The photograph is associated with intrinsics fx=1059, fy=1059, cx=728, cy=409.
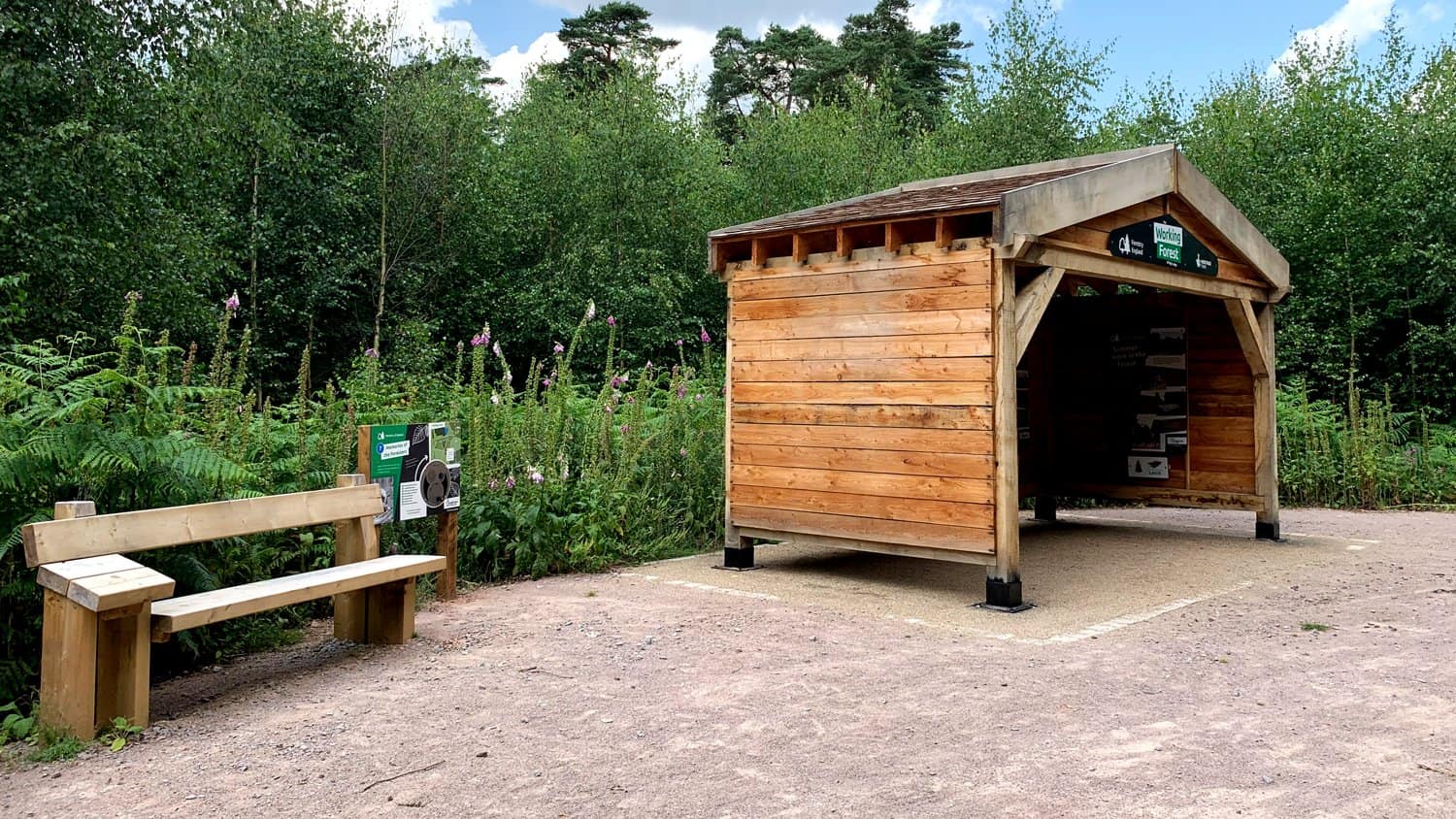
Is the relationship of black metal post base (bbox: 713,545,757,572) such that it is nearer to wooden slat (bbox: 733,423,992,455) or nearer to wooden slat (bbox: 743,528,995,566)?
wooden slat (bbox: 743,528,995,566)

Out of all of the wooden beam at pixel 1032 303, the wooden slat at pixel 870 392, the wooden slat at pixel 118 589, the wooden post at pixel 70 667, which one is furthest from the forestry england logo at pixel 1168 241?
the wooden post at pixel 70 667

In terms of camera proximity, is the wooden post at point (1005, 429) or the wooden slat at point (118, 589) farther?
the wooden post at point (1005, 429)

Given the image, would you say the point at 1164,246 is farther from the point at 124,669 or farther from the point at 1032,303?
the point at 124,669

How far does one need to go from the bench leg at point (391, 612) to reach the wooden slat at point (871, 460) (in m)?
3.00

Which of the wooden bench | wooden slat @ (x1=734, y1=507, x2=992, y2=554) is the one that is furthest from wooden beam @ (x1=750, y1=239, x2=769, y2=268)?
the wooden bench

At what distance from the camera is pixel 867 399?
23.3ft

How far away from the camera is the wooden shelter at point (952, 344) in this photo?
6473mm

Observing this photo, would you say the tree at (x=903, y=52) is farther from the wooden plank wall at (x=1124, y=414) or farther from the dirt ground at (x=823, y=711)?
the dirt ground at (x=823, y=711)

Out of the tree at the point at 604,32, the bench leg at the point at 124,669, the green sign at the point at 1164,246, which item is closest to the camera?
the bench leg at the point at 124,669

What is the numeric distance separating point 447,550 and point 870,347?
3.04 metres

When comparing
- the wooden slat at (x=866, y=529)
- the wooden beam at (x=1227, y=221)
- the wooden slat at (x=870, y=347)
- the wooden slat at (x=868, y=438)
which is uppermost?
the wooden beam at (x=1227, y=221)

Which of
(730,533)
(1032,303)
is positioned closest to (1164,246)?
(1032,303)

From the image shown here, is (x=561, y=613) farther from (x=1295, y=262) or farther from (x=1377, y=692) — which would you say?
(x=1295, y=262)

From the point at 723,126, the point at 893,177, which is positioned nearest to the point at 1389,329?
the point at 893,177
